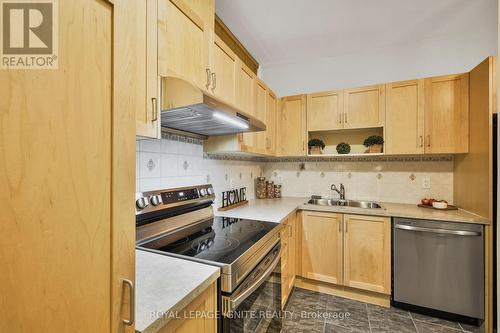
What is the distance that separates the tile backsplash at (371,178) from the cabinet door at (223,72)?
5.18 feet

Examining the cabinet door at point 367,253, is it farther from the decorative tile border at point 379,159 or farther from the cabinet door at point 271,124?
the cabinet door at point 271,124

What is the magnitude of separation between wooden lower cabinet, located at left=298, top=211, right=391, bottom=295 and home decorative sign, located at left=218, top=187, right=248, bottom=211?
2.21ft

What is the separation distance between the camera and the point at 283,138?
275 centimetres

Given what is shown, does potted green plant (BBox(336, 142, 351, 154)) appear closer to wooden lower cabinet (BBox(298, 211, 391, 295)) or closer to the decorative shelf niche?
the decorative shelf niche

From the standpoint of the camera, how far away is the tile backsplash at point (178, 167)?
131 cm

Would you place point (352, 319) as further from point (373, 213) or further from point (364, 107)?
point (364, 107)

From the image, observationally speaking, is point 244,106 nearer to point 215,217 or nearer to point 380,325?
point 215,217

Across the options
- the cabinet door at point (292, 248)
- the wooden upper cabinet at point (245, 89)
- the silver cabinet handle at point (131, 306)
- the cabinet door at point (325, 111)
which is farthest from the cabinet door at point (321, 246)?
the silver cabinet handle at point (131, 306)

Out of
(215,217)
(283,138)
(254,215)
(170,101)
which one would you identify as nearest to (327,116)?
(283,138)

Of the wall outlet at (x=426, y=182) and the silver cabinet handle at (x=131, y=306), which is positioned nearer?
the silver cabinet handle at (x=131, y=306)

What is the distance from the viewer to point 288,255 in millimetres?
2023

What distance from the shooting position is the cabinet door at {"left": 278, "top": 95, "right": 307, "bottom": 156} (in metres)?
2.64

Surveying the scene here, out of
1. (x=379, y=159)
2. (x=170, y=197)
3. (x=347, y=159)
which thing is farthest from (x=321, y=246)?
(x=170, y=197)

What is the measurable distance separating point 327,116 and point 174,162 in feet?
5.92
